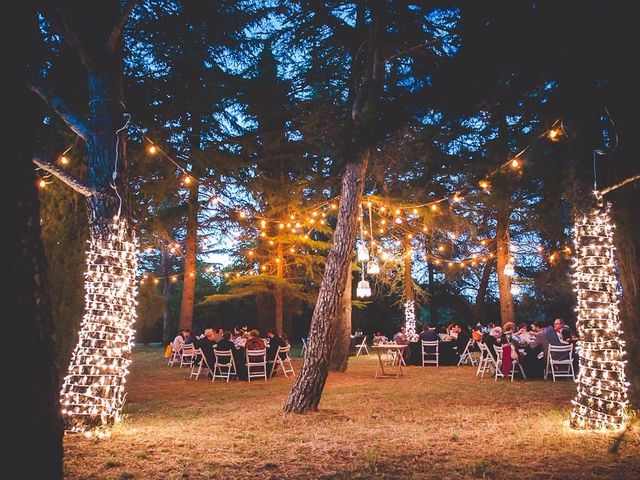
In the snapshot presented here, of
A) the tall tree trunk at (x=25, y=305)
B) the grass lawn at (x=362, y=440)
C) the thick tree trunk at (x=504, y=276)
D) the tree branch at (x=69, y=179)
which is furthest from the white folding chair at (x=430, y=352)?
the tall tree trunk at (x=25, y=305)

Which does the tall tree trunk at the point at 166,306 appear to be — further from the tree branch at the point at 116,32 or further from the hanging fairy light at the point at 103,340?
the tree branch at the point at 116,32

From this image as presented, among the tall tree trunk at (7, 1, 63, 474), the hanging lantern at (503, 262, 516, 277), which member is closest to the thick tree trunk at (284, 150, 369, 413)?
the tall tree trunk at (7, 1, 63, 474)

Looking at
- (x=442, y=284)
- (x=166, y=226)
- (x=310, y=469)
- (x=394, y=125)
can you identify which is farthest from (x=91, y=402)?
(x=442, y=284)

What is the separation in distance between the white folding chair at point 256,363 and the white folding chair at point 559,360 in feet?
21.8

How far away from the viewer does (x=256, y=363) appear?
485 inches

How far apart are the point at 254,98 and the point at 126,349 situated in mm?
11162

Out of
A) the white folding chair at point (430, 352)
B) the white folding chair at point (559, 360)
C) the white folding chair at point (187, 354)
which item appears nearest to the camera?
the white folding chair at point (559, 360)

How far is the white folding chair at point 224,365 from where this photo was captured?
490 inches

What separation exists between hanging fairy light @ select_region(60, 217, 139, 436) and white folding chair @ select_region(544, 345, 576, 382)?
9.09m

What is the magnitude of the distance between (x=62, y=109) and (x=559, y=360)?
11.1m

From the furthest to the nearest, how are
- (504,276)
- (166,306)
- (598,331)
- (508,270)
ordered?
(166,306)
(504,276)
(508,270)
(598,331)

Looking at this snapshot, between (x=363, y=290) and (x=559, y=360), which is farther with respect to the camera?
(x=559, y=360)

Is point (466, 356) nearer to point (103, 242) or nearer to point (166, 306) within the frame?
point (103, 242)

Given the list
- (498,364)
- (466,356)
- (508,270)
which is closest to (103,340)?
(498,364)
